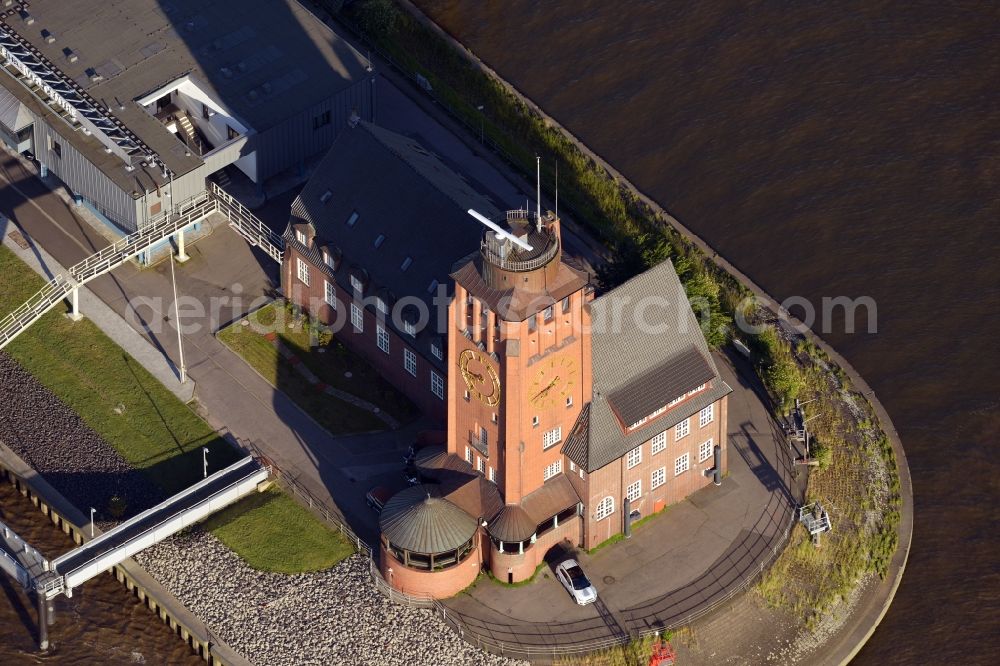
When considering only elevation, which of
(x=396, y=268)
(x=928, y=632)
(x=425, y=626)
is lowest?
(x=928, y=632)

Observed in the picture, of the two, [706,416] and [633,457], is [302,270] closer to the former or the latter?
[633,457]

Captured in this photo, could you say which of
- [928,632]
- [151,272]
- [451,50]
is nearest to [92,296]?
[151,272]

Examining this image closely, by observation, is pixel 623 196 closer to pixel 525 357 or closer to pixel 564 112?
pixel 564 112

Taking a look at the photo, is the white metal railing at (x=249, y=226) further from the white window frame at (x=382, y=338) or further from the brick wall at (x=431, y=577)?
the brick wall at (x=431, y=577)

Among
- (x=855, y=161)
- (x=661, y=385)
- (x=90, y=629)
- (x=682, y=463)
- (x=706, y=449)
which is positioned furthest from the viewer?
Result: (x=855, y=161)

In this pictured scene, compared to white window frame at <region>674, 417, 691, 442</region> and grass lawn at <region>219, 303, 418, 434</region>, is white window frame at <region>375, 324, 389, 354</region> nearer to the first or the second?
grass lawn at <region>219, 303, 418, 434</region>

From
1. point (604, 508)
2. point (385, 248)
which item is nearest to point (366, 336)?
point (385, 248)

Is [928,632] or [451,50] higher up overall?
[451,50]
